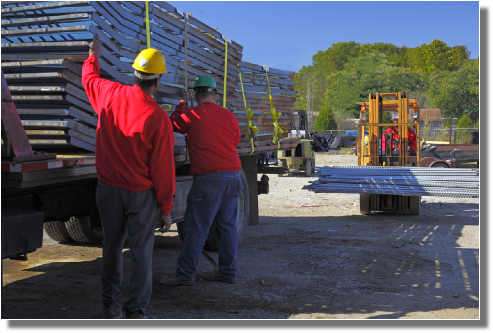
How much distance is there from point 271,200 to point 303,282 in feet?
22.7

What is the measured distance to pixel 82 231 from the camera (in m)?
6.62

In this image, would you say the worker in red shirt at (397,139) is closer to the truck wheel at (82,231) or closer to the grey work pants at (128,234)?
the truck wheel at (82,231)

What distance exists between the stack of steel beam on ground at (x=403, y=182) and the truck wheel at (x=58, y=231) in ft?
14.0

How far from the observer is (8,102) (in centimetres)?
329

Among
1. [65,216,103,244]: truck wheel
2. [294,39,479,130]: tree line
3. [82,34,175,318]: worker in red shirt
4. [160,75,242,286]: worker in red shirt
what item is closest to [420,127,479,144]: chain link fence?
[294,39,479,130]: tree line

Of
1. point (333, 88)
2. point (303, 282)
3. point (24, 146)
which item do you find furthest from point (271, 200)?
point (333, 88)

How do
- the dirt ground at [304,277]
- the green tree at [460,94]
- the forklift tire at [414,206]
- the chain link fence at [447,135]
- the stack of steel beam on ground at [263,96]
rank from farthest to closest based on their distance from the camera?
the green tree at [460,94]
the chain link fence at [447,135]
the forklift tire at [414,206]
the stack of steel beam on ground at [263,96]
the dirt ground at [304,277]

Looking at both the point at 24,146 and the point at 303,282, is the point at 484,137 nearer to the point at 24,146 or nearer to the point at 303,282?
the point at 303,282

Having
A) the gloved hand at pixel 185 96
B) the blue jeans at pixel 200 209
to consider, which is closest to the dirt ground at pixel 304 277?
the blue jeans at pixel 200 209

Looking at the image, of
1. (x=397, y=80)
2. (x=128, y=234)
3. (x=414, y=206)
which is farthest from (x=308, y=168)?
(x=397, y=80)

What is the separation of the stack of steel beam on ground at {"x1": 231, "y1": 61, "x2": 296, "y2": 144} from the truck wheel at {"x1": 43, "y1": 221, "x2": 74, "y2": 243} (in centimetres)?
290

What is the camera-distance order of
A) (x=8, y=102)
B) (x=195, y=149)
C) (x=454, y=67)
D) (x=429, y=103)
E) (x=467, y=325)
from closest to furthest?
(x=8, y=102) → (x=467, y=325) → (x=195, y=149) → (x=429, y=103) → (x=454, y=67)

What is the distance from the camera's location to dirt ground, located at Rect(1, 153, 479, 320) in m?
4.02

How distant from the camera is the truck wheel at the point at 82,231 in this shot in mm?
6586
